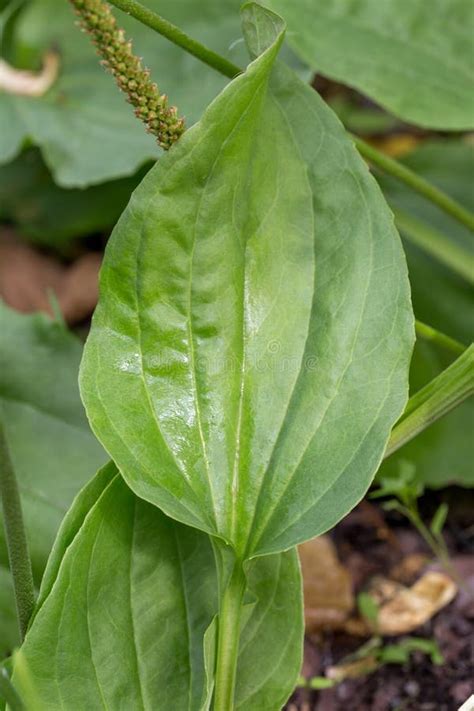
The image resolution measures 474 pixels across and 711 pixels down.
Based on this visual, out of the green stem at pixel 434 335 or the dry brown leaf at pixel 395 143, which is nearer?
the green stem at pixel 434 335

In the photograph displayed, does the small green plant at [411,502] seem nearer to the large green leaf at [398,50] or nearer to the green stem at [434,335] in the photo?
the green stem at [434,335]

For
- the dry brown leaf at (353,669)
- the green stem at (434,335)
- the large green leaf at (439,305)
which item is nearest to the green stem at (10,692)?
the green stem at (434,335)

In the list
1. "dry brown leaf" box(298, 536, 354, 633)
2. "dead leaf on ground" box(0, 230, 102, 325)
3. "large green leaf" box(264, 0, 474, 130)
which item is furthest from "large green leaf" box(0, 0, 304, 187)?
"dry brown leaf" box(298, 536, 354, 633)

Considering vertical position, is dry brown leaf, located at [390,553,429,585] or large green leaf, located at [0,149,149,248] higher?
large green leaf, located at [0,149,149,248]

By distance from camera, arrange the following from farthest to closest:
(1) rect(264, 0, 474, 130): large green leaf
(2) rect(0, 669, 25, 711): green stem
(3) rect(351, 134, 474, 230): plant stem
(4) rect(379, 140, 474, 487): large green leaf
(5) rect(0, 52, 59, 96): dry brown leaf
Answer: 1. (5) rect(0, 52, 59, 96): dry brown leaf
2. (4) rect(379, 140, 474, 487): large green leaf
3. (1) rect(264, 0, 474, 130): large green leaf
4. (3) rect(351, 134, 474, 230): plant stem
5. (2) rect(0, 669, 25, 711): green stem

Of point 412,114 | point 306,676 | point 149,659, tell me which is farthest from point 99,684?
point 412,114

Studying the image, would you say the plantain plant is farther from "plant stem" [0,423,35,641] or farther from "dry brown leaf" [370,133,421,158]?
"dry brown leaf" [370,133,421,158]

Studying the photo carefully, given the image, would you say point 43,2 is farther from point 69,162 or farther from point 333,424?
point 333,424

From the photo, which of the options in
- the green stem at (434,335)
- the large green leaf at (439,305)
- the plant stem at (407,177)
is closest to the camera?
the green stem at (434,335)
